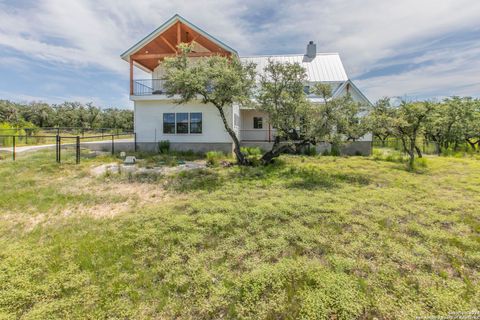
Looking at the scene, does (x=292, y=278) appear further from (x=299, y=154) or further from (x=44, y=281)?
(x=299, y=154)

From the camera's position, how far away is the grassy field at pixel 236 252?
3.05 metres

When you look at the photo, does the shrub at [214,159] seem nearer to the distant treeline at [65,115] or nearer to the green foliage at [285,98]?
the green foliage at [285,98]

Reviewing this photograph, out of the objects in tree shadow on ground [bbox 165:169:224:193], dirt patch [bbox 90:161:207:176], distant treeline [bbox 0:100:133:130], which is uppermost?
distant treeline [bbox 0:100:133:130]

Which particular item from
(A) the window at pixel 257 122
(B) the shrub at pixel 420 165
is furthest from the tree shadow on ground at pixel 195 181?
(A) the window at pixel 257 122

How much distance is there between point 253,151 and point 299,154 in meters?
3.43

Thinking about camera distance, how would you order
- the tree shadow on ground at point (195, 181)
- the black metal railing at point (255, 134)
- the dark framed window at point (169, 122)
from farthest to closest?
the black metal railing at point (255, 134)
the dark framed window at point (169, 122)
the tree shadow on ground at point (195, 181)

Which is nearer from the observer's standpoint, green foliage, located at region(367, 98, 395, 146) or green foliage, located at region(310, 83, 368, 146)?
green foliage, located at region(310, 83, 368, 146)

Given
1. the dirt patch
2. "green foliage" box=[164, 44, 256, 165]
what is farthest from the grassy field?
"green foliage" box=[164, 44, 256, 165]

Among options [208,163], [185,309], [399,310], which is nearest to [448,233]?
[399,310]

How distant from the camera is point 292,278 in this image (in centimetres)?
346

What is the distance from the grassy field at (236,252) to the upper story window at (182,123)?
24.6ft

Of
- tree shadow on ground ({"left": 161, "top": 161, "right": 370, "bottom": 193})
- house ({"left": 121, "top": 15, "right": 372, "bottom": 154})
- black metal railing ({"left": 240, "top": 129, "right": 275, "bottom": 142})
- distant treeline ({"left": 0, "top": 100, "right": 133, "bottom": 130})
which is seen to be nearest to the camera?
tree shadow on ground ({"left": 161, "top": 161, "right": 370, "bottom": 193})

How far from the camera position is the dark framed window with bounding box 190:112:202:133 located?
14477mm

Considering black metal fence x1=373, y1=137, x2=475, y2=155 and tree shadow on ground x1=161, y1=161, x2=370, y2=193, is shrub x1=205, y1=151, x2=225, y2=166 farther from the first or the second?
black metal fence x1=373, y1=137, x2=475, y2=155
